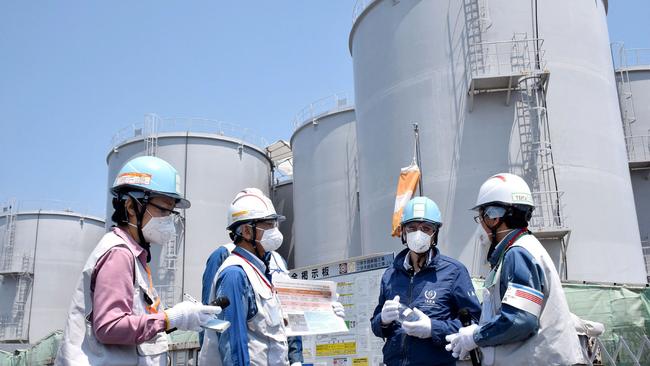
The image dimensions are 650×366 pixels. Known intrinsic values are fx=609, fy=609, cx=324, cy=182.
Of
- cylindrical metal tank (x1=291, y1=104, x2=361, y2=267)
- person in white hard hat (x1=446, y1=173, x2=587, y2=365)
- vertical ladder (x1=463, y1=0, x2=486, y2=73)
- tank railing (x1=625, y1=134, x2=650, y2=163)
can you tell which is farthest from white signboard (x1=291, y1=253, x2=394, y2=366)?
tank railing (x1=625, y1=134, x2=650, y2=163)

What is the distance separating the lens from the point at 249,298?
430 centimetres

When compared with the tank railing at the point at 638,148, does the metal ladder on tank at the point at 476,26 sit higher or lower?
higher

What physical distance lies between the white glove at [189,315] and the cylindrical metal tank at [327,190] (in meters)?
18.9

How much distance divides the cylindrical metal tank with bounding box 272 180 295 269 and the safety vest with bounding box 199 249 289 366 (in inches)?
889

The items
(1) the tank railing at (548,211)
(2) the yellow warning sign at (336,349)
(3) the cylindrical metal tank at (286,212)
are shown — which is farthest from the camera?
(3) the cylindrical metal tank at (286,212)

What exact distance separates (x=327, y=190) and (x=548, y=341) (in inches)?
791

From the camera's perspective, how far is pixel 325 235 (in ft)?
76.2

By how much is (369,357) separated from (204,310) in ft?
19.7

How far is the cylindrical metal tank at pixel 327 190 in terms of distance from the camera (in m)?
23.0

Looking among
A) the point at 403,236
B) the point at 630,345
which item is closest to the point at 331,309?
the point at 403,236

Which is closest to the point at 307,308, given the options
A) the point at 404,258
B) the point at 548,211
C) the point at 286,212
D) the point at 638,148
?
the point at 404,258

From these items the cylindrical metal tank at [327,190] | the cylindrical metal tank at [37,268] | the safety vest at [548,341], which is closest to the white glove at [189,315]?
the safety vest at [548,341]

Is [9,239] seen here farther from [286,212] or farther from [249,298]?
[249,298]

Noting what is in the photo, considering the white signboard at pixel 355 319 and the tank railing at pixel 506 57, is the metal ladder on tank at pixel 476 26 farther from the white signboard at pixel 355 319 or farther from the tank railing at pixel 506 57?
the white signboard at pixel 355 319
